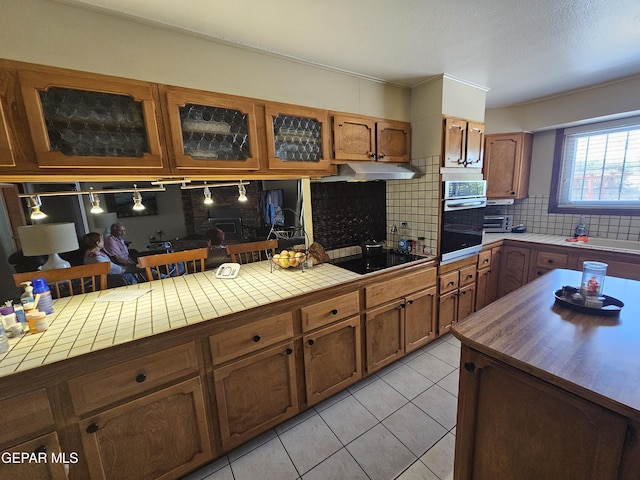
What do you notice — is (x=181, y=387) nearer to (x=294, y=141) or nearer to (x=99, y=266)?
(x=99, y=266)

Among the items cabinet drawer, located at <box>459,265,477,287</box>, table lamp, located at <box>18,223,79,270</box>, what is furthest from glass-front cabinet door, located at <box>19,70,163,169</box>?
cabinet drawer, located at <box>459,265,477,287</box>

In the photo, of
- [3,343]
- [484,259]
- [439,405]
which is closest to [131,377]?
[3,343]

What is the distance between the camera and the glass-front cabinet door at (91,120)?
46.8 inches

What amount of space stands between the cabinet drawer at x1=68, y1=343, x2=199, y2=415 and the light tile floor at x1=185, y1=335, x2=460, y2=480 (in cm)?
70

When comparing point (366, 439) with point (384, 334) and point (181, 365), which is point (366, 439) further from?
point (181, 365)

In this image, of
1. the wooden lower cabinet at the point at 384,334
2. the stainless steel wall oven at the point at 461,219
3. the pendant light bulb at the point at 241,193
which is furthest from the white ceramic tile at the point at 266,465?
the stainless steel wall oven at the point at 461,219

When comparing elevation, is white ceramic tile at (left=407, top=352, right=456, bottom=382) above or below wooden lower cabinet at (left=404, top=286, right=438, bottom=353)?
below

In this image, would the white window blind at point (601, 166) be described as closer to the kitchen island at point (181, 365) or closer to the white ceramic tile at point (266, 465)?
the kitchen island at point (181, 365)

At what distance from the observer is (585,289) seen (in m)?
1.32

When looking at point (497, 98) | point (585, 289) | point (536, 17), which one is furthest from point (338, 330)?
point (497, 98)

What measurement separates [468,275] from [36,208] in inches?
135

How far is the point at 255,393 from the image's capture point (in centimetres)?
156

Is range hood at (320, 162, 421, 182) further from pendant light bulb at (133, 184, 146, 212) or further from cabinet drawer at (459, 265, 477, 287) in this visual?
pendant light bulb at (133, 184, 146, 212)

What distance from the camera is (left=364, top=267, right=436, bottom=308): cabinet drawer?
6.52 feet
